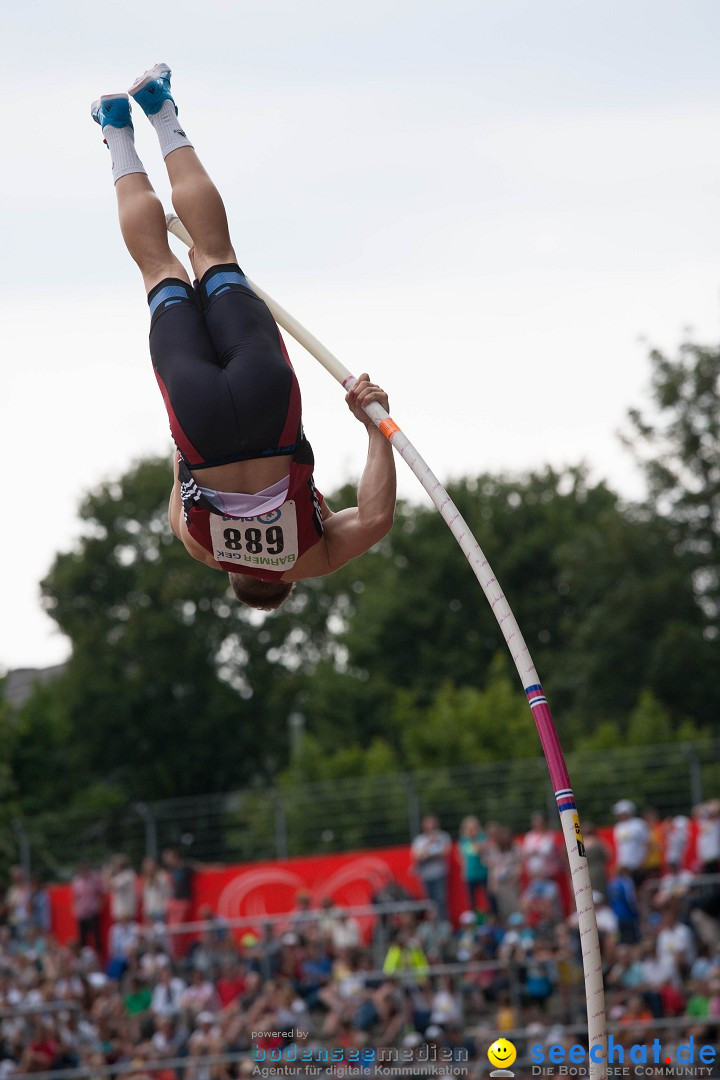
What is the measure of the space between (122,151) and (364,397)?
1.63 metres

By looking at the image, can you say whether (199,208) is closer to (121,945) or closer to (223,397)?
(223,397)

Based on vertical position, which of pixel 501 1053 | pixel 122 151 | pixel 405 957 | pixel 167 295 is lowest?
pixel 501 1053

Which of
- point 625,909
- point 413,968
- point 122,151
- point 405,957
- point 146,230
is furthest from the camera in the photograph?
point 405,957

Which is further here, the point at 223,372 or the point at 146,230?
the point at 146,230

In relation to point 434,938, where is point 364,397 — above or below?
above

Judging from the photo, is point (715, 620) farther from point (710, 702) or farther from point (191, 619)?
point (191, 619)

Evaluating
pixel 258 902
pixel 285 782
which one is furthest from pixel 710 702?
pixel 258 902

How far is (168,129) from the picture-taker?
720 cm

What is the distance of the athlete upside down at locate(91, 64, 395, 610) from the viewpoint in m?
6.69

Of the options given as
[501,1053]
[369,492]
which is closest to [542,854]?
[501,1053]

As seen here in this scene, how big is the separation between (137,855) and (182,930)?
7.54 m

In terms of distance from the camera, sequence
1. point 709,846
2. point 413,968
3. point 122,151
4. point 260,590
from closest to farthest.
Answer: point 122,151 < point 260,590 < point 709,846 < point 413,968

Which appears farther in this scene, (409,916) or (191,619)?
(191,619)

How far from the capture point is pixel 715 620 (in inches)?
1610
